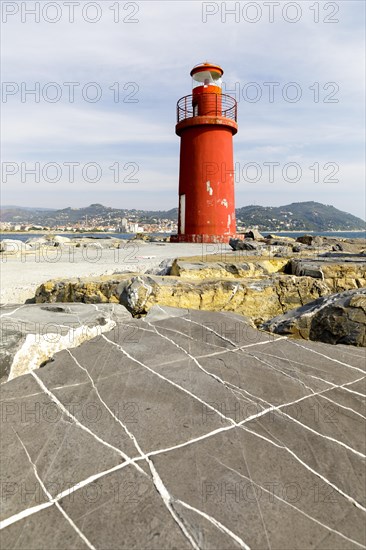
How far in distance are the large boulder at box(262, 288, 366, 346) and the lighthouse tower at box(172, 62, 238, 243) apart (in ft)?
44.1

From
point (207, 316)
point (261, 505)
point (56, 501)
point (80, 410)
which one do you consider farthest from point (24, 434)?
point (207, 316)

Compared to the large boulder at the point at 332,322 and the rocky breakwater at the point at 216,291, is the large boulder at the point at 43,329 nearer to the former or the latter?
the rocky breakwater at the point at 216,291

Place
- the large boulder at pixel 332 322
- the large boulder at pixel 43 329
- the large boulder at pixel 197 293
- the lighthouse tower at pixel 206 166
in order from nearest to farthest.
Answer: the large boulder at pixel 43 329, the large boulder at pixel 332 322, the large boulder at pixel 197 293, the lighthouse tower at pixel 206 166

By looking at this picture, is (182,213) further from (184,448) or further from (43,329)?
(184,448)

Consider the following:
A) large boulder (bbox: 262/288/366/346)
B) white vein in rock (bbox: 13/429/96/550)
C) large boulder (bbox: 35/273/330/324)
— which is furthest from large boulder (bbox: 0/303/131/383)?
large boulder (bbox: 262/288/366/346)

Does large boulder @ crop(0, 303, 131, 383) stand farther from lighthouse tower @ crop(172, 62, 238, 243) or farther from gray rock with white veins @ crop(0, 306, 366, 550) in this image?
lighthouse tower @ crop(172, 62, 238, 243)

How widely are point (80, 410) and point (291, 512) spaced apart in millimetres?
1328

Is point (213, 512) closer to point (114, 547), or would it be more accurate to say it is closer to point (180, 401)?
point (114, 547)

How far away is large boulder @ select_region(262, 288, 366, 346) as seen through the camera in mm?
3527

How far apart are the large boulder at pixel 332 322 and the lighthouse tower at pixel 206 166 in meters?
13.4

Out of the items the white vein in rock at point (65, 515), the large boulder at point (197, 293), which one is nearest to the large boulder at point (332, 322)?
the large boulder at point (197, 293)

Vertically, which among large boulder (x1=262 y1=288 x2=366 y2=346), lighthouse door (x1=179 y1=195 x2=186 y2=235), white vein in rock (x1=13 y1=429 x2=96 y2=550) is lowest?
white vein in rock (x1=13 y1=429 x2=96 y2=550)

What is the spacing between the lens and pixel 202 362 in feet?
10.0

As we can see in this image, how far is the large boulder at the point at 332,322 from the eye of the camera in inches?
139
